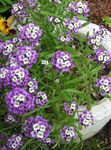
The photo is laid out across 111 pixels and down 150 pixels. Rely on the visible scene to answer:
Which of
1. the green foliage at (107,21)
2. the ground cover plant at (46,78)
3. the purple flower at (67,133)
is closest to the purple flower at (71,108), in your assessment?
the ground cover plant at (46,78)

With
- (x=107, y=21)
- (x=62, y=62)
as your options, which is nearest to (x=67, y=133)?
(x=62, y=62)

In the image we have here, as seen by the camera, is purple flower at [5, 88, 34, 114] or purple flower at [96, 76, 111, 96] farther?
purple flower at [96, 76, 111, 96]

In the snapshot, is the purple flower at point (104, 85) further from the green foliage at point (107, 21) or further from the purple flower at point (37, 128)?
the green foliage at point (107, 21)

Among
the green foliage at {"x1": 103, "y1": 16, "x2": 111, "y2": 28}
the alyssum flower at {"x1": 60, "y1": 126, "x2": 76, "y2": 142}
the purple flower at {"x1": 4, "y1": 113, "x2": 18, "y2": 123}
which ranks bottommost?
the green foliage at {"x1": 103, "y1": 16, "x2": 111, "y2": 28}

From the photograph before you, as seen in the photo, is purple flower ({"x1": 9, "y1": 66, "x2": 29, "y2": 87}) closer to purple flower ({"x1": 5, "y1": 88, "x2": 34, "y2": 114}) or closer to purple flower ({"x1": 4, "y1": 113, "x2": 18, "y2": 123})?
purple flower ({"x1": 5, "y1": 88, "x2": 34, "y2": 114})

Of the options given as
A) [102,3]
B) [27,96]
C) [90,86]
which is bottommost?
[102,3]

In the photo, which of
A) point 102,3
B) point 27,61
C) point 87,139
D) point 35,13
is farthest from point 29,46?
point 102,3

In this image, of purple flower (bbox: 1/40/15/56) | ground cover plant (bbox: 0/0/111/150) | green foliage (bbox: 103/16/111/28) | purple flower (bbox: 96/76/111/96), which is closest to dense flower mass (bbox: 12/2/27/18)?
ground cover plant (bbox: 0/0/111/150)

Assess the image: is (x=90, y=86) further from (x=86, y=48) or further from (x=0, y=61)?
(x=0, y=61)
